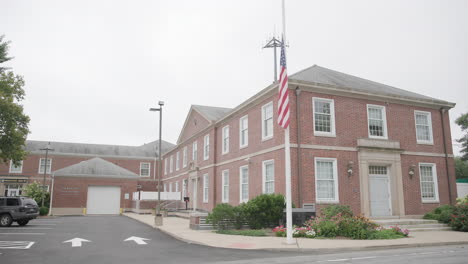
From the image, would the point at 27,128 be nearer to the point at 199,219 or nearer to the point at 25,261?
the point at 199,219

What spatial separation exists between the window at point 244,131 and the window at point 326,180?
5.29m

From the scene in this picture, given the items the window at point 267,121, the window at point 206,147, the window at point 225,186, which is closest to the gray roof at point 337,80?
the window at point 267,121

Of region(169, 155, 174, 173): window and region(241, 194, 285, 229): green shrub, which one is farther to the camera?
region(169, 155, 174, 173): window

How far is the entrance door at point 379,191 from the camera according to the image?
18312mm

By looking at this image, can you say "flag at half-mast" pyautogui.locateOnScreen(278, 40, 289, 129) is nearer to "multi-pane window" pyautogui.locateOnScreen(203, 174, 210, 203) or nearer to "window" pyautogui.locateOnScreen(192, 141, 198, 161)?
"multi-pane window" pyautogui.locateOnScreen(203, 174, 210, 203)

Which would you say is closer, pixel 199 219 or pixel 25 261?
pixel 25 261

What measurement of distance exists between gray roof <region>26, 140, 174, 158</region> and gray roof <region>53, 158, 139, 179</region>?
11406mm

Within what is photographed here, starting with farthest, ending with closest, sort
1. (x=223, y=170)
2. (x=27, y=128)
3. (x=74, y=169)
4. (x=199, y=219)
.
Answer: (x=74, y=169) < (x=223, y=170) < (x=27, y=128) < (x=199, y=219)

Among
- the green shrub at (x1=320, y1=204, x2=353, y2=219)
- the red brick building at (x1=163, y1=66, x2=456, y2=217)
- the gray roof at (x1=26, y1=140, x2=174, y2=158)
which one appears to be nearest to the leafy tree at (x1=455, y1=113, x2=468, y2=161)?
the red brick building at (x1=163, y1=66, x2=456, y2=217)

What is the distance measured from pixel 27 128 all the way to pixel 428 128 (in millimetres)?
23623

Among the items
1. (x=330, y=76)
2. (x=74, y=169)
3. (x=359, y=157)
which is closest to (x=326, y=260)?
(x=359, y=157)

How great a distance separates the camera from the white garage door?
39.6 metres

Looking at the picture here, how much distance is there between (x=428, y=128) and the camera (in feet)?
68.4

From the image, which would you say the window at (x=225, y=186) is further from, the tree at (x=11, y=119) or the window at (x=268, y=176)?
the tree at (x=11, y=119)
